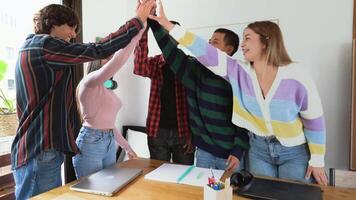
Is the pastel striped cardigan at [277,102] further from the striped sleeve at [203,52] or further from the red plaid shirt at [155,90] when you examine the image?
the red plaid shirt at [155,90]

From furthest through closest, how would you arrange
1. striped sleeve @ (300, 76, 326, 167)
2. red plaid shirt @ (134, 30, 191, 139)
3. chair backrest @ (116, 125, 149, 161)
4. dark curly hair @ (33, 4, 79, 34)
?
chair backrest @ (116, 125, 149, 161) < red plaid shirt @ (134, 30, 191, 139) < striped sleeve @ (300, 76, 326, 167) < dark curly hair @ (33, 4, 79, 34)

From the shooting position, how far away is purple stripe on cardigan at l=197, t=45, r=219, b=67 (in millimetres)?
1445

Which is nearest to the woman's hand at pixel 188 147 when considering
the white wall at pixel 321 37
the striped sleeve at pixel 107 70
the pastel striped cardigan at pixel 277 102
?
the pastel striped cardigan at pixel 277 102

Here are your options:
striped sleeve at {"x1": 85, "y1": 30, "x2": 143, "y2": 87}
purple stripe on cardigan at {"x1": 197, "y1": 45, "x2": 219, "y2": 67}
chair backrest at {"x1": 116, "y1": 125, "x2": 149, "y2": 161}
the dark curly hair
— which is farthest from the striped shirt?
chair backrest at {"x1": 116, "y1": 125, "x2": 149, "y2": 161}

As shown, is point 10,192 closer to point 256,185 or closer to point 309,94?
point 256,185

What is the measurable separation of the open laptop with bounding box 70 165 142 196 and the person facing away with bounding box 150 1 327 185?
597 mm

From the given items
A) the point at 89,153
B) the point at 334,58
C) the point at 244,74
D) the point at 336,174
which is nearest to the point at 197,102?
the point at 244,74

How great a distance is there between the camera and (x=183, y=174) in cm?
136

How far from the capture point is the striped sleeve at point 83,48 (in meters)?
1.15

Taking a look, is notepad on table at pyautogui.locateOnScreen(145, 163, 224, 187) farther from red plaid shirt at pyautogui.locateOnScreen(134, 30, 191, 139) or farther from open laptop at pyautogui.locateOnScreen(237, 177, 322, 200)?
red plaid shirt at pyautogui.locateOnScreen(134, 30, 191, 139)

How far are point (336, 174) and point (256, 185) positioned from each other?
533 mm

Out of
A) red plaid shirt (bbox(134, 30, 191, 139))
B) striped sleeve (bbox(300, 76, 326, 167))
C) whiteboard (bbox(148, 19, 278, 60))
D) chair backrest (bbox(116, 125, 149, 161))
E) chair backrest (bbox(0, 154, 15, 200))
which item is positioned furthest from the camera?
chair backrest (bbox(116, 125, 149, 161))

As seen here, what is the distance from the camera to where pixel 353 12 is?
2.13 metres

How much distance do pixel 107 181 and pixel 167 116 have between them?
0.69 metres
